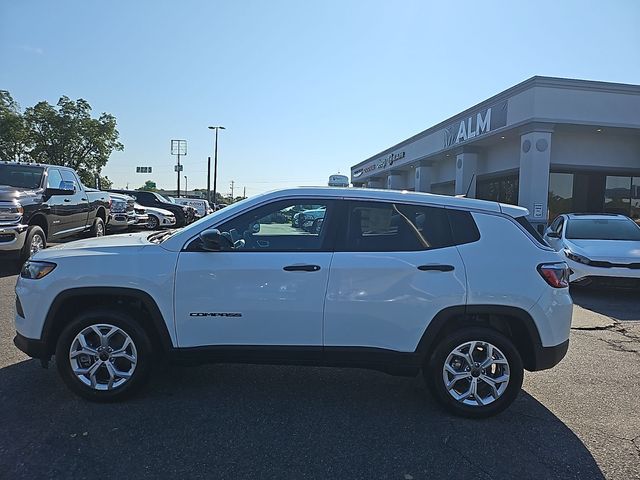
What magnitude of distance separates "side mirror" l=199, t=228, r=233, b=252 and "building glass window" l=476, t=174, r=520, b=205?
19.9 meters

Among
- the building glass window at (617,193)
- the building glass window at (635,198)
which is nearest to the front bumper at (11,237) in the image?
the building glass window at (617,193)

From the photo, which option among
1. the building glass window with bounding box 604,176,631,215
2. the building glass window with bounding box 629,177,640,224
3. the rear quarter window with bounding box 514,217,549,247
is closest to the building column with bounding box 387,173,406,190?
the building glass window with bounding box 604,176,631,215

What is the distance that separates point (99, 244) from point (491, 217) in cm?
316

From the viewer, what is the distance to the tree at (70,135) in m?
44.6

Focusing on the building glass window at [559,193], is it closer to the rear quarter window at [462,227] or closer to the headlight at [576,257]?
the headlight at [576,257]

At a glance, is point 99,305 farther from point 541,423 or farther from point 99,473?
point 541,423

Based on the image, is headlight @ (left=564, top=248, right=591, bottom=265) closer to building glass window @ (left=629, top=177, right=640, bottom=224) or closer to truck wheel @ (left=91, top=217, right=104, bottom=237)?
truck wheel @ (left=91, top=217, right=104, bottom=237)

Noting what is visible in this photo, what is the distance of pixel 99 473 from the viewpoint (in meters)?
2.82

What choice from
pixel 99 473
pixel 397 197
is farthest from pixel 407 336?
pixel 99 473

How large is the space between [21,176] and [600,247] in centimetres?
1143

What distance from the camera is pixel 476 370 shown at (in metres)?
3.70

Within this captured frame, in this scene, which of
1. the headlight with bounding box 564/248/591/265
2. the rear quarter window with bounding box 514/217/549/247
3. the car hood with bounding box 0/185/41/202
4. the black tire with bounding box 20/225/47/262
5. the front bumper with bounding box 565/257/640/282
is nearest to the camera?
the rear quarter window with bounding box 514/217/549/247

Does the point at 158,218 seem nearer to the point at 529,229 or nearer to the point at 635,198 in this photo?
the point at 529,229

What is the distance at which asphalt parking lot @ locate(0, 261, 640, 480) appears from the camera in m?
2.96
